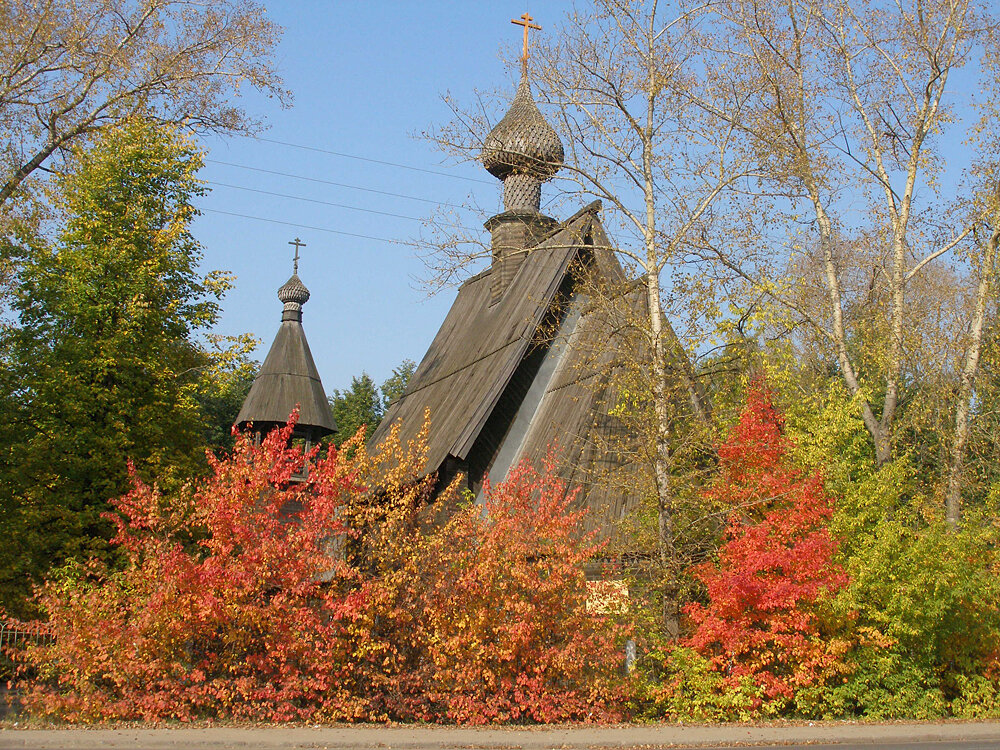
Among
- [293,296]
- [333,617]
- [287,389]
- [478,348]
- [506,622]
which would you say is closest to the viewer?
[333,617]

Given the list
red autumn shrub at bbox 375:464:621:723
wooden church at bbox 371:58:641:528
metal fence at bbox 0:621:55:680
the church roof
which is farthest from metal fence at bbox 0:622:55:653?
the church roof

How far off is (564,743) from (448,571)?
2.46m

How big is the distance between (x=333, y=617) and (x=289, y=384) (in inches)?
908

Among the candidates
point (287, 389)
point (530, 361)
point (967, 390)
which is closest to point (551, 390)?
point (530, 361)

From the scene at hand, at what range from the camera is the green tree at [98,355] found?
619 inches

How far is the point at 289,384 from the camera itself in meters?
33.3

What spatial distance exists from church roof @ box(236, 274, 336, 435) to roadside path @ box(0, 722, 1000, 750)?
22.0m

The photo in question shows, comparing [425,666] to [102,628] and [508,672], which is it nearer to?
[508,672]

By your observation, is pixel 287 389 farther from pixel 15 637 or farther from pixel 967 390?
pixel 967 390

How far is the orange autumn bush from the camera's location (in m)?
10.8

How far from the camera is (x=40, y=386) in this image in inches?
639

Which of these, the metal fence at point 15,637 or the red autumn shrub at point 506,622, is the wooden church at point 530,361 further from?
the metal fence at point 15,637

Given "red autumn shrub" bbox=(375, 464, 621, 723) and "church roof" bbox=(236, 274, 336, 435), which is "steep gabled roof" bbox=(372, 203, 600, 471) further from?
"church roof" bbox=(236, 274, 336, 435)

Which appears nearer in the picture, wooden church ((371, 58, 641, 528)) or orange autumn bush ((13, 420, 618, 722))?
orange autumn bush ((13, 420, 618, 722))
